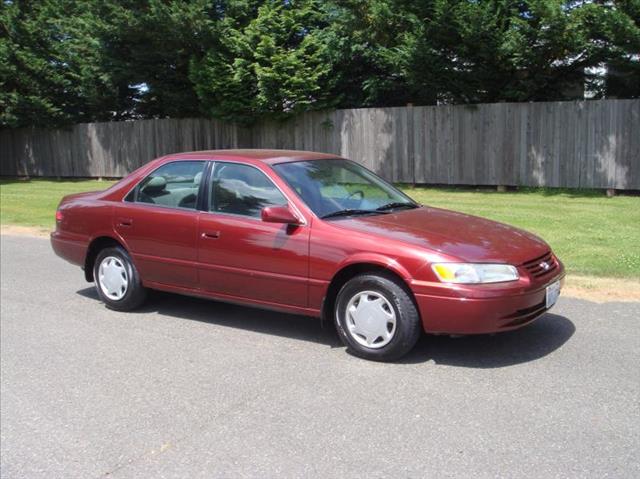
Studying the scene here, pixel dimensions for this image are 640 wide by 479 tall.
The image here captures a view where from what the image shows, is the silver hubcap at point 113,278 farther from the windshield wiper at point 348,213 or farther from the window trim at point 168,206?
the windshield wiper at point 348,213

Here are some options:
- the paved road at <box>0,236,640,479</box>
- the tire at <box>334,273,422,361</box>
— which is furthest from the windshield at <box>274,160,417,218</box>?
the paved road at <box>0,236,640,479</box>

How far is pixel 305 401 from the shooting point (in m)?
4.46

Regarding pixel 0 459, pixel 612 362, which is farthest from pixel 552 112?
pixel 0 459

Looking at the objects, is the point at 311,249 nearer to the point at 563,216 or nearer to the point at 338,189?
Result: the point at 338,189

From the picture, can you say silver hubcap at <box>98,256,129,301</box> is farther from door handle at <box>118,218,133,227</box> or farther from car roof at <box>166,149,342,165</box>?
car roof at <box>166,149,342,165</box>

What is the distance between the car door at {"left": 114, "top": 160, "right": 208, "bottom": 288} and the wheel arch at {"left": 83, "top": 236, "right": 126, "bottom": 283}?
0.24 meters

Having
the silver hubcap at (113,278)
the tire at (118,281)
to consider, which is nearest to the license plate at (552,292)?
the tire at (118,281)

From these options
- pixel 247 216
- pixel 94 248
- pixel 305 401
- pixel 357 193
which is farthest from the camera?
pixel 94 248

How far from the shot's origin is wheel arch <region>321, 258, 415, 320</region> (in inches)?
197

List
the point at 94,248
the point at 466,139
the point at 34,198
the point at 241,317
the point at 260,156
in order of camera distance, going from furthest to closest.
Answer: the point at 34,198 → the point at 466,139 → the point at 94,248 → the point at 241,317 → the point at 260,156

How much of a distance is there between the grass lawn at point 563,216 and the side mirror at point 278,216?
12.8 feet

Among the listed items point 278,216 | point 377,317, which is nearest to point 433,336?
point 377,317

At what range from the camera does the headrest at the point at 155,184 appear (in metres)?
6.65

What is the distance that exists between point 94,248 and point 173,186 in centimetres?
122
